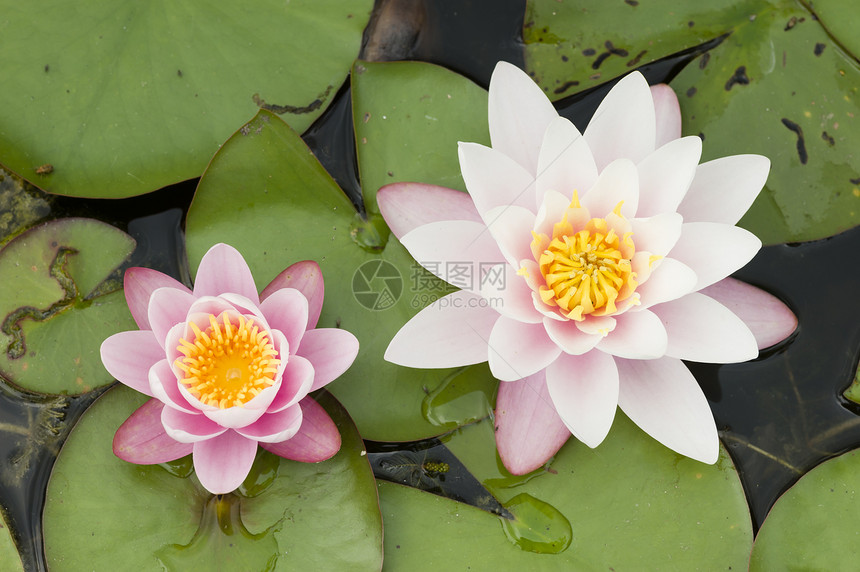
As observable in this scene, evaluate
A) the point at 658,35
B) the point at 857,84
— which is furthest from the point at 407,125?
the point at 857,84

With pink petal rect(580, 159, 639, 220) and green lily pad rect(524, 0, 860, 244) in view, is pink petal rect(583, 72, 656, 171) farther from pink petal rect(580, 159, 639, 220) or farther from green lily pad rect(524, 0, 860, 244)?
green lily pad rect(524, 0, 860, 244)

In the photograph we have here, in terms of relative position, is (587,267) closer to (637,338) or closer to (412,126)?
(637,338)

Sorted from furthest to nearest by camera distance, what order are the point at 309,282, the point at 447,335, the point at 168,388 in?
the point at 309,282, the point at 447,335, the point at 168,388

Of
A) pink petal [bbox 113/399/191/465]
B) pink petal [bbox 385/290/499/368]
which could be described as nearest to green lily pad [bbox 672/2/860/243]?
pink petal [bbox 385/290/499/368]

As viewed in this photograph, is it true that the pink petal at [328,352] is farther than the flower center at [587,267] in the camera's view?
Yes

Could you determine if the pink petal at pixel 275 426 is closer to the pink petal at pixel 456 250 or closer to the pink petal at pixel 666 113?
the pink petal at pixel 456 250

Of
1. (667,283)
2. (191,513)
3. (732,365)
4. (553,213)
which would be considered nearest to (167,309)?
(191,513)

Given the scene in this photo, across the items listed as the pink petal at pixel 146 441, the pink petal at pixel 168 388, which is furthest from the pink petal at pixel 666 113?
the pink petal at pixel 146 441
